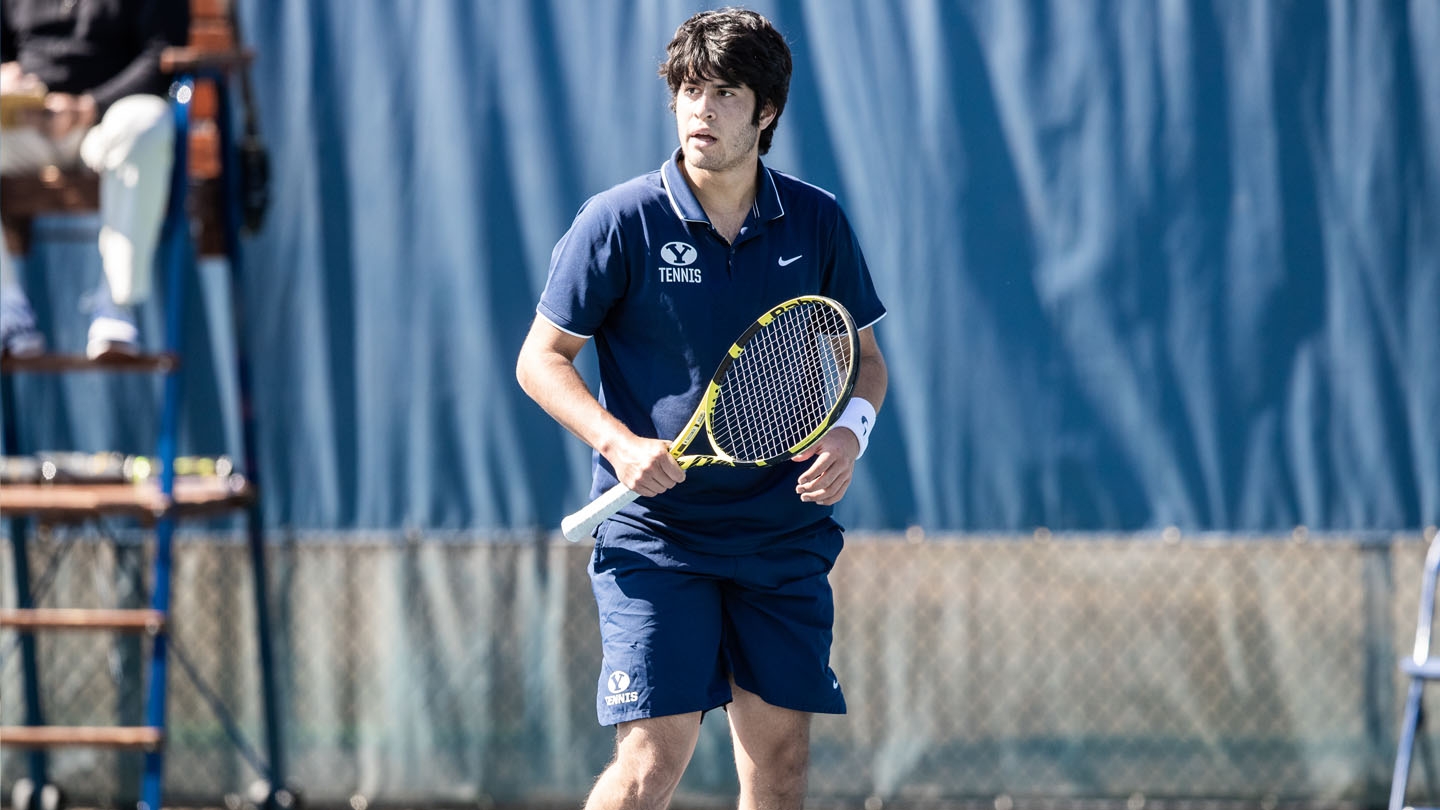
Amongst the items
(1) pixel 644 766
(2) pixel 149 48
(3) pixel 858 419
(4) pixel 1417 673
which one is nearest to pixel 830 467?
(3) pixel 858 419

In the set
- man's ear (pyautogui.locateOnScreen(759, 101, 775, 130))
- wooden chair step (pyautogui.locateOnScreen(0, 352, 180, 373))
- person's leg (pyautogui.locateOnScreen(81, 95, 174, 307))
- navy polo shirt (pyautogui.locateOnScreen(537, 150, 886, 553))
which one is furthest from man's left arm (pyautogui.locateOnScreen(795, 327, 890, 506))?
person's leg (pyautogui.locateOnScreen(81, 95, 174, 307))

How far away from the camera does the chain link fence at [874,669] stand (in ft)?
16.8

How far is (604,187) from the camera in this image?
17.2 ft

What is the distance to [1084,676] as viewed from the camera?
5.15 meters

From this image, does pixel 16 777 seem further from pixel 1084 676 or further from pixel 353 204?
pixel 1084 676

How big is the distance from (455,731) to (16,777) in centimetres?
153

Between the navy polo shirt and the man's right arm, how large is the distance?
52 mm

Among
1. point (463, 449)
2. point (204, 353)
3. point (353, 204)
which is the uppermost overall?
point (353, 204)

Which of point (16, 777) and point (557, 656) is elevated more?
point (557, 656)

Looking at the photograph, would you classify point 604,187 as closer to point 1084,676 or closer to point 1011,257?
point 1011,257

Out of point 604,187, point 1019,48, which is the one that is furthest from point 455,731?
point 1019,48

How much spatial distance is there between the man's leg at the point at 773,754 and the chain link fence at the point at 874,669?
1.92 metres

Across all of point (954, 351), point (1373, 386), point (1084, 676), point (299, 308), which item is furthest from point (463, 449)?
point (1373, 386)

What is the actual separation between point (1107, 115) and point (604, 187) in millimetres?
1727
